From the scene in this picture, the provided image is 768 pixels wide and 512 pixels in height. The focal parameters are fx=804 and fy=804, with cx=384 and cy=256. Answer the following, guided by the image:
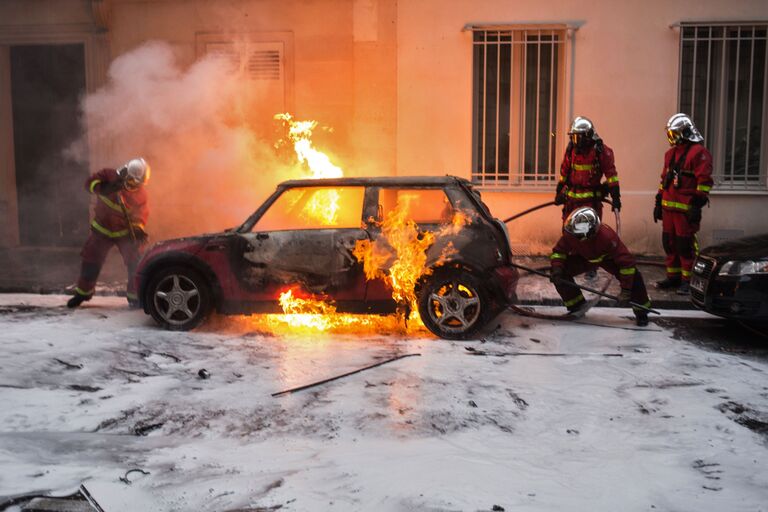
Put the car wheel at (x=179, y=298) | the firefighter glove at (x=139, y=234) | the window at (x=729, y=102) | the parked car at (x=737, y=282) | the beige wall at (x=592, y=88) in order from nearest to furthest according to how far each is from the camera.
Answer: the parked car at (x=737, y=282) < the car wheel at (x=179, y=298) < the firefighter glove at (x=139, y=234) < the beige wall at (x=592, y=88) < the window at (x=729, y=102)

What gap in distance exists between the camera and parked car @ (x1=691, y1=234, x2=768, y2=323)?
694cm

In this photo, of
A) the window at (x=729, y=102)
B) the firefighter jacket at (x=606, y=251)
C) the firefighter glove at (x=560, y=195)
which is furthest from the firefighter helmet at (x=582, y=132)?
the window at (x=729, y=102)

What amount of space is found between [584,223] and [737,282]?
4.68 ft

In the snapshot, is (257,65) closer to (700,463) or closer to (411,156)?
(411,156)

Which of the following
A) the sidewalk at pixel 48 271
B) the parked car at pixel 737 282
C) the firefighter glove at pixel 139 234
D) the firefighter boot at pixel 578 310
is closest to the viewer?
the parked car at pixel 737 282

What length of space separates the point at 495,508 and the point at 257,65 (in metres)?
9.88

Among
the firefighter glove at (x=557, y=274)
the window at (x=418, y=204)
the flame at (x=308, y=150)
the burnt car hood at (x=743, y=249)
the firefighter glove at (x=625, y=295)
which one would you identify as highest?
the flame at (x=308, y=150)

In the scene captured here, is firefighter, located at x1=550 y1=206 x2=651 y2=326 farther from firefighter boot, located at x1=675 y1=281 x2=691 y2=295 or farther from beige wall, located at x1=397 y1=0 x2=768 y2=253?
beige wall, located at x1=397 y1=0 x2=768 y2=253

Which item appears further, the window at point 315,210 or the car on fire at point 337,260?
the window at point 315,210

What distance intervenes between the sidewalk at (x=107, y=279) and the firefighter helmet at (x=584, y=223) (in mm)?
1531

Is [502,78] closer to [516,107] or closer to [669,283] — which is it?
[516,107]

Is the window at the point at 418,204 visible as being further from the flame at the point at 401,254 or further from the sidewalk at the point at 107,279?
the sidewalk at the point at 107,279

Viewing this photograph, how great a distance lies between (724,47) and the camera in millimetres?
11758

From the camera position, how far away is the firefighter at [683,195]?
29.4ft
